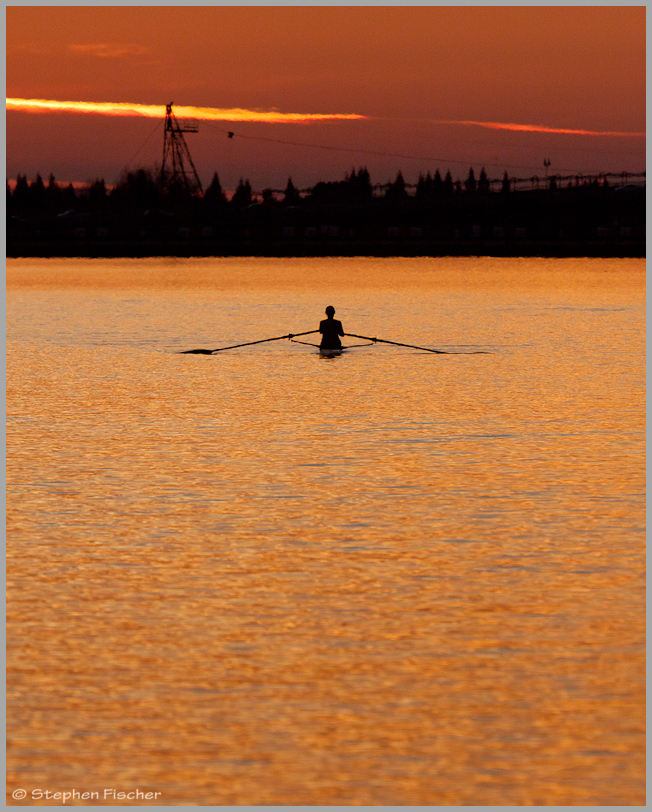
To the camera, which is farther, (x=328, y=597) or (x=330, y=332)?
(x=330, y=332)

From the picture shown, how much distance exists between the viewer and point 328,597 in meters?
15.5

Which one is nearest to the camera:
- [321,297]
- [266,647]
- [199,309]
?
[266,647]

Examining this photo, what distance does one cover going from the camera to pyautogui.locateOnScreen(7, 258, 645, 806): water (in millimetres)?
10828

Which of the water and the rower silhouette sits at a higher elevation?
the rower silhouette

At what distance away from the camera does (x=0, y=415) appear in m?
32.8

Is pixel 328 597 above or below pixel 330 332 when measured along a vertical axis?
below

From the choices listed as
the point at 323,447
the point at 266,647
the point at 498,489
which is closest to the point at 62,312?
the point at 323,447

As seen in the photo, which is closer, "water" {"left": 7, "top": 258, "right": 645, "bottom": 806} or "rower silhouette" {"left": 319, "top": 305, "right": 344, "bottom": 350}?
"water" {"left": 7, "top": 258, "right": 645, "bottom": 806}

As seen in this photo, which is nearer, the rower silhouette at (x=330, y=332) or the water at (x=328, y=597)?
the water at (x=328, y=597)

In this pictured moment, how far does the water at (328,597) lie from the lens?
426 inches

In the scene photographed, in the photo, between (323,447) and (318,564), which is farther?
(323,447)

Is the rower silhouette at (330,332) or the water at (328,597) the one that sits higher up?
the rower silhouette at (330,332)

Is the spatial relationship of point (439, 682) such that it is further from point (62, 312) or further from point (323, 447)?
point (62, 312)

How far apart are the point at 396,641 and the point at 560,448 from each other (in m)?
14.1
